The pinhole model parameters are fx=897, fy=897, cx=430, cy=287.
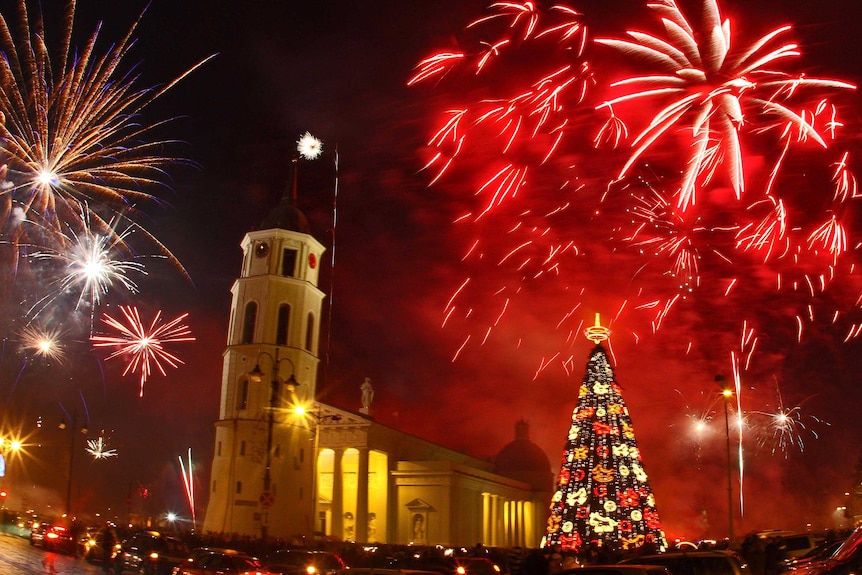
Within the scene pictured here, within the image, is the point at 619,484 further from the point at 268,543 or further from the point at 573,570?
the point at 573,570

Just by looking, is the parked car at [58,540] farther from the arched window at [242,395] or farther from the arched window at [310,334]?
the arched window at [310,334]

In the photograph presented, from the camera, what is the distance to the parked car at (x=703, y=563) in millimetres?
15406

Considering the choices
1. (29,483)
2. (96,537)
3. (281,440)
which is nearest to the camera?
(96,537)

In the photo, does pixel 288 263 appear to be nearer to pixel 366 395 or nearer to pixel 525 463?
pixel 366 395

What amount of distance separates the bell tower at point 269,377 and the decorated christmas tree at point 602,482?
2220 centimetres

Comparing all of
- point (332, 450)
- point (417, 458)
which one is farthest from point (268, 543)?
point (417, 458)

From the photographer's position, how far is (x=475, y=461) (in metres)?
99.1

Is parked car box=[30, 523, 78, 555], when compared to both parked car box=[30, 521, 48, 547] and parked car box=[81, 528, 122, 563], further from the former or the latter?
parked car box=[81, 528, 122, 563]

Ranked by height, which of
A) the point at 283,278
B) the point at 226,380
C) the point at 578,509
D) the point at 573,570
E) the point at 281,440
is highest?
the point at 283,278

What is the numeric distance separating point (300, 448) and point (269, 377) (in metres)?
5.62

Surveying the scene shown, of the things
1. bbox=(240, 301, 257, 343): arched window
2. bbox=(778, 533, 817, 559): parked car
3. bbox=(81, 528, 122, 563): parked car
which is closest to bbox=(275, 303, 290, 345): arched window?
bbox=(240, 301, 257, 343): arched window

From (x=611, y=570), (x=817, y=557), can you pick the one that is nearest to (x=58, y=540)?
(x=817, y=557)

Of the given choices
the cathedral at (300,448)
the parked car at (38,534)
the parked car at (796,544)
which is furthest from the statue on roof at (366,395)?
the parked car at (796,544)

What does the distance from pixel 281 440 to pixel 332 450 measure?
8.90 m
